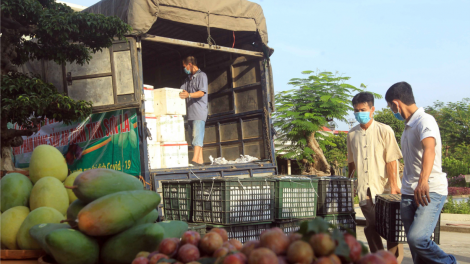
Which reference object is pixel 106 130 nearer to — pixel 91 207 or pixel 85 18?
pixel 85 18

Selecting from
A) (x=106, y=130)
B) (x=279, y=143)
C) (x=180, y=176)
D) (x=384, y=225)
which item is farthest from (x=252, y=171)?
(x=279, y=143)

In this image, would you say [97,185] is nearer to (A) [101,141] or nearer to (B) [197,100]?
(A) [101,141]

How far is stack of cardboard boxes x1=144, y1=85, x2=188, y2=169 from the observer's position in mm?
7691

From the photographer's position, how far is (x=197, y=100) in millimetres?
8922

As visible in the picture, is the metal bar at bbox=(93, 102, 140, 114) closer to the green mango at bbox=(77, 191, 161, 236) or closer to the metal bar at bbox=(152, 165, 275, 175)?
the metal bar at bbox=(152, 165, 275, 175)

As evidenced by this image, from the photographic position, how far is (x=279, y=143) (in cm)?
2266

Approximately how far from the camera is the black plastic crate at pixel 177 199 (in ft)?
16.8

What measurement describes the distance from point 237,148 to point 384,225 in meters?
5.76

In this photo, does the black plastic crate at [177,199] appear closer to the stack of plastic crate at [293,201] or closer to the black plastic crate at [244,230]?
the black plastic crate at [244,230]

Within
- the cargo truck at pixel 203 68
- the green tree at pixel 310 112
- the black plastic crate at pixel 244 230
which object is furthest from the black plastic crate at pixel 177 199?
the green tree at pixel 310 112

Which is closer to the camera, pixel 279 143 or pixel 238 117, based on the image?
pixel 238 117

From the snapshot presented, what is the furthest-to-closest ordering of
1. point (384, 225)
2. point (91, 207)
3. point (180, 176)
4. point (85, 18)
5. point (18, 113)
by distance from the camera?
1. point (180, 176)
2. point (85, 18)
3. point (18, 113)
4. point (384, 225)
5. point (91, 207)

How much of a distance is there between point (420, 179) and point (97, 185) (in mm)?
2759

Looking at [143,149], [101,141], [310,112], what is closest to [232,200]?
[143,149]
